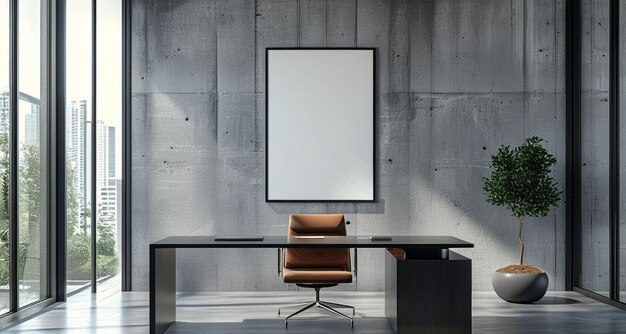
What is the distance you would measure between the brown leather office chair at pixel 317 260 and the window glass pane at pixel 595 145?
2.71 metres

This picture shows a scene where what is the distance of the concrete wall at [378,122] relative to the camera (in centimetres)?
741

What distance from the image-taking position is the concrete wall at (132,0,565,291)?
7.41 m

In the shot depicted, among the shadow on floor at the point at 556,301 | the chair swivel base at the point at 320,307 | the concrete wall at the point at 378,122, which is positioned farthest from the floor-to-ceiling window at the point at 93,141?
the shadow on floor at the point at 556,301

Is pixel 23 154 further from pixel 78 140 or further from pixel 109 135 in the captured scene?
pixel 109 135

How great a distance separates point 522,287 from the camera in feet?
21.4

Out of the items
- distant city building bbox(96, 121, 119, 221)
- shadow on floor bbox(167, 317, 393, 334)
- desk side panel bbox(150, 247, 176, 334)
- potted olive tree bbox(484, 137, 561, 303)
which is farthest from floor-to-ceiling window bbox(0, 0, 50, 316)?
potted olive tree bbox(484, 137, 561, 303)

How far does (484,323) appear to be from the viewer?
5.62 m

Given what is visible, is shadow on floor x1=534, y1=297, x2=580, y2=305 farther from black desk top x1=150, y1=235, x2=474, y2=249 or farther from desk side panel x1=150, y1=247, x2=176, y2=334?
desk side panel x1=150, y1=247, x2=176, y2=334

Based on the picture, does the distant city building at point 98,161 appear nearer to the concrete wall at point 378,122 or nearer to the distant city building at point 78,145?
the distant city building at point 78,145

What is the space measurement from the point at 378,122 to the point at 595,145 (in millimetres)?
2221

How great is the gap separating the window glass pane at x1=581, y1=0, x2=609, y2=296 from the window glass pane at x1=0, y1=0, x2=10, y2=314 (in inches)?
212

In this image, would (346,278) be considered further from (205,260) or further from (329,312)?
(205,260)

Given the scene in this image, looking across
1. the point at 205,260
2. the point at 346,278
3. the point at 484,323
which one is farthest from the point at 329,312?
the point at 205,260

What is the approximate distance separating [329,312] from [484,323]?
4.37 ft
